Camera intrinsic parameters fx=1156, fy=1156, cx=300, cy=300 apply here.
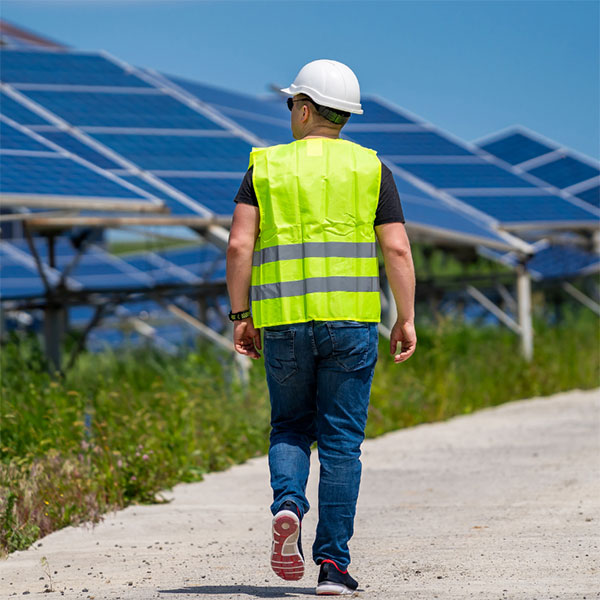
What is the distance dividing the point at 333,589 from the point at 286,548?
12.6 inches

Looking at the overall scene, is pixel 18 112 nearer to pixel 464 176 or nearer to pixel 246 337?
pixel 464 176

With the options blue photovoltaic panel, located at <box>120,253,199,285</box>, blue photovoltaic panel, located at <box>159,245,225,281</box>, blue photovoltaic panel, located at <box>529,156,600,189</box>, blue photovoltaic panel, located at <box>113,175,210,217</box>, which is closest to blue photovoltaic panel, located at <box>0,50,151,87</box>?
blue photovoltaic panel, located at <box>113,175,210,217</box>

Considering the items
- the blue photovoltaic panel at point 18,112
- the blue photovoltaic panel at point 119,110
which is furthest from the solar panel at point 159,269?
the blue photovoltaic panel at point 18,112

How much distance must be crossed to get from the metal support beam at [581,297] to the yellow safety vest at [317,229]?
15501 millimetres

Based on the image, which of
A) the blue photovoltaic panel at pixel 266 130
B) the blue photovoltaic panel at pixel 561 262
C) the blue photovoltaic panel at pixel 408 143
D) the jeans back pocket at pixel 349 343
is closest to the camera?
the jeans back pocket at pixel 349 343

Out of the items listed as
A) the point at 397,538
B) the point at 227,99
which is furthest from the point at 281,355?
the point at 227,99

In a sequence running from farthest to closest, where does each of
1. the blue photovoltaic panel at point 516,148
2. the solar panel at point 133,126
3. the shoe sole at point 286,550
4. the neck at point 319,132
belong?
the blue photovoltaic panel at point 516,148 → the solar panel at point 133,126 → the neck at point 319,132 → the shoe sole at point 286,550

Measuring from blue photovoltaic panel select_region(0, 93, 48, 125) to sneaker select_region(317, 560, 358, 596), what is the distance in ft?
26.2

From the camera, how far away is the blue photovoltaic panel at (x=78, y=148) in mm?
10852

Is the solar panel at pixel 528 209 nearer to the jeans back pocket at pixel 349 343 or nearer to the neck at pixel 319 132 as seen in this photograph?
the neck at pixel 319 132

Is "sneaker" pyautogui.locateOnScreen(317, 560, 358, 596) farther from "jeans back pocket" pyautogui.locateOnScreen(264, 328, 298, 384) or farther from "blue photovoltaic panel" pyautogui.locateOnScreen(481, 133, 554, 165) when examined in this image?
"blue photovoltaic panel" pyautogui.locateOnScreen(481, 133, 554, 165)

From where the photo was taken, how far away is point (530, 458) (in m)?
8.24

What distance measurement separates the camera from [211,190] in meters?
11.0

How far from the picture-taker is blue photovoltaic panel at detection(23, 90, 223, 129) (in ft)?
40.8
